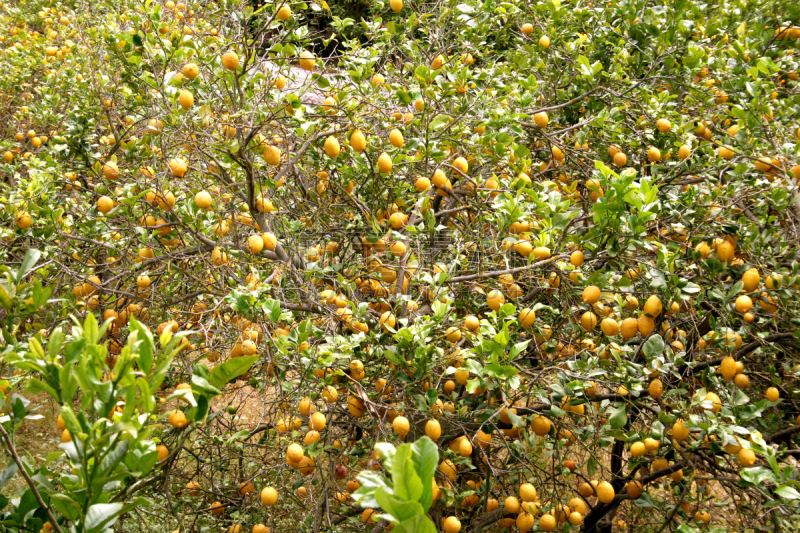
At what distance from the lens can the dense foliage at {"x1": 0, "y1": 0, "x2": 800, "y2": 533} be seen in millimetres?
1749

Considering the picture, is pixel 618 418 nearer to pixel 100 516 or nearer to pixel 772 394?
pixel 772 394

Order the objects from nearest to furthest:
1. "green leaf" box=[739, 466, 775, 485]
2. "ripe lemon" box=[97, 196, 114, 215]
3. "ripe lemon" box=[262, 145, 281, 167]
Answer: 1. "green leaf" box=[739, 466, 775, 485]
2. "ripe lemon" box=[262, 145, 281, 167]
3. "ripe lemon" box=[97, 196, 114, 215]

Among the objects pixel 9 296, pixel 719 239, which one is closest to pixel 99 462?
pixel 9 296

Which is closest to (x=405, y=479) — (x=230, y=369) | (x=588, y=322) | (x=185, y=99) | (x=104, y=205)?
(x=230, y=369)

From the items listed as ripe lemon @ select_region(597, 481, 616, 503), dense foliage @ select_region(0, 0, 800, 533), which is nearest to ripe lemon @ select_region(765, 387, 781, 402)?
dense foliage @ select_region(0, 0, 800, 533)

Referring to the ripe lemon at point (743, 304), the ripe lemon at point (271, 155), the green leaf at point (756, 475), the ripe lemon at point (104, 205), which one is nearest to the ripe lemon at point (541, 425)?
the green leaf at point (756, 475)

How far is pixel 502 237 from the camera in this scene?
2150 millimetres

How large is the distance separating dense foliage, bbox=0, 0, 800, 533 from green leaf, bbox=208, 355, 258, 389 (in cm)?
37

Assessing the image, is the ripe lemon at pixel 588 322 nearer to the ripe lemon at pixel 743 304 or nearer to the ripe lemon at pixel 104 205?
the ripe lemon at pixel 743 304

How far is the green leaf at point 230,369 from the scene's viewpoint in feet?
3.06

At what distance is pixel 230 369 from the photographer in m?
0.95

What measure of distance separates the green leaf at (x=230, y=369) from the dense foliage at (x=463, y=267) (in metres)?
0.37

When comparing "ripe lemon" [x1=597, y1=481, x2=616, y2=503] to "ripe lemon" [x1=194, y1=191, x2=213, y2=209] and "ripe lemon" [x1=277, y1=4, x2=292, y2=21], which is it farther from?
"ripe lemon" [x1=277, y1=4, x2=292, y2=21]

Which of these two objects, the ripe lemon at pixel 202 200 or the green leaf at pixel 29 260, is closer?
the green leaf at pixel 29 260
